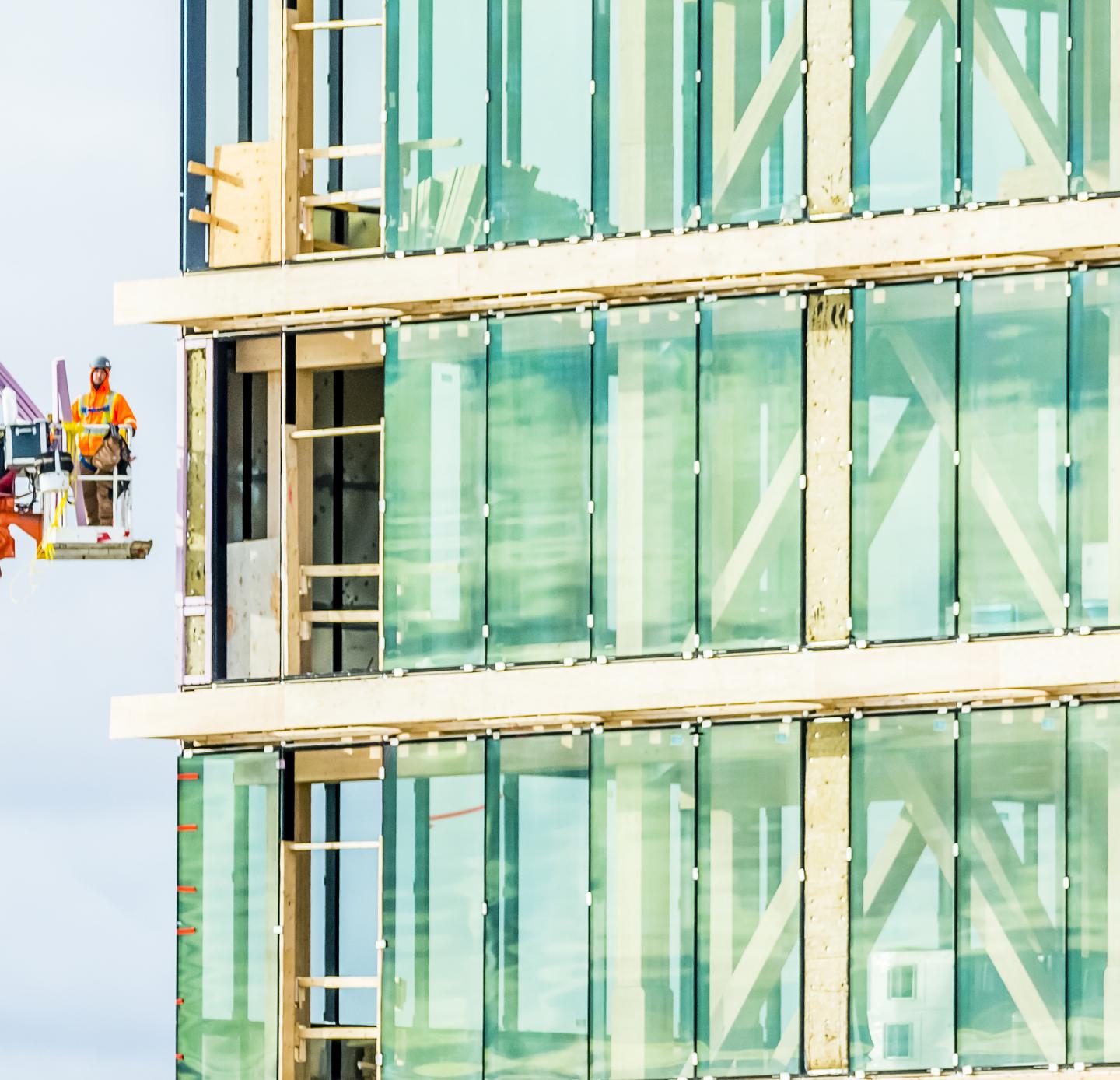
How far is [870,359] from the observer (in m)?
Answer: 52.4

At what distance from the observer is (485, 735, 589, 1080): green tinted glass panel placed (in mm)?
53594

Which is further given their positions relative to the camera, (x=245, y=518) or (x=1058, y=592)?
(x=245, y=518)

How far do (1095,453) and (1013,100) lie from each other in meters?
4.53

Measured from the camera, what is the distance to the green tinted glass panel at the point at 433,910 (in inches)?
2144

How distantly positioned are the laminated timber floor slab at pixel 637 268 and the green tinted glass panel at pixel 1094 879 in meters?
5.90

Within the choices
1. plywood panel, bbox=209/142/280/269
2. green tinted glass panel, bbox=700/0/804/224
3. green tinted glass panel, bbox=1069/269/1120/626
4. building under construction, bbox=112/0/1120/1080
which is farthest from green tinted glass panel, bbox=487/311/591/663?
green tinted glass panel, bbox=1069/269/1120/626

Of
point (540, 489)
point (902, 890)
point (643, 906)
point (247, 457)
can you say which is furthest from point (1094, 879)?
point (247, 457)

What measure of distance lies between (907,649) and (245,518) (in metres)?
10.7

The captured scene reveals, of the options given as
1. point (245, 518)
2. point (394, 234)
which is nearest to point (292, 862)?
point (245, 518)

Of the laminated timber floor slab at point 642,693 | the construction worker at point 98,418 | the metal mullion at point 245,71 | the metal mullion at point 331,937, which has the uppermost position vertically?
the metal mullion at point 245,71

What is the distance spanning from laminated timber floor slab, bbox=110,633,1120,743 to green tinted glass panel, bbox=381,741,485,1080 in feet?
2.01

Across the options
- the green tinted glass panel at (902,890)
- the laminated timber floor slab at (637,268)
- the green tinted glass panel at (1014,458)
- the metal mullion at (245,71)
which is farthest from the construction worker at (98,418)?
the green tinted glass panel at (1014,458)

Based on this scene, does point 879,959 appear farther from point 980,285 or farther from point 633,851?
point 980,285

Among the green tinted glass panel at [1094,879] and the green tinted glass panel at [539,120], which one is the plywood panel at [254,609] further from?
the green tinted glass panel at [1094,879]
